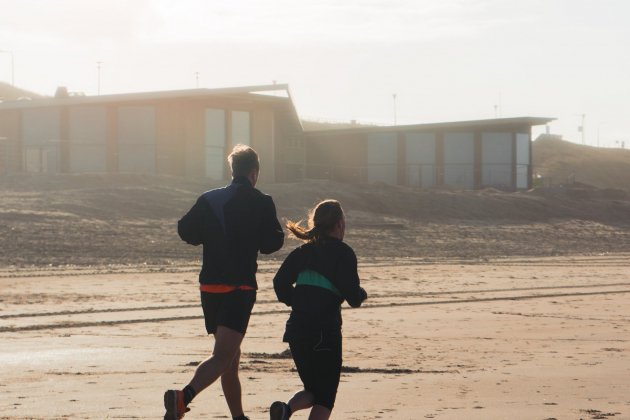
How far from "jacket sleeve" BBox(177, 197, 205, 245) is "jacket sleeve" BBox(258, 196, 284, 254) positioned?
375mm

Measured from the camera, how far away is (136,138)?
167ft

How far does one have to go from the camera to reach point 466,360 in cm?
1153

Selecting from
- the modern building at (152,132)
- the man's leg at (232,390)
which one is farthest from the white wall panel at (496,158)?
the man's leg at (232,390)

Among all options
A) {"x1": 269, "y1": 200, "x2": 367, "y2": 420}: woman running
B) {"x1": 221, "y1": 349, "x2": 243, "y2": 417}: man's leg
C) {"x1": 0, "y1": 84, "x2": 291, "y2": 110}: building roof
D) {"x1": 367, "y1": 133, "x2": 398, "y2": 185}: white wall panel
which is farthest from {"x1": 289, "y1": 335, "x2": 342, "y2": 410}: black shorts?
{"x1": 367, "y1": 133, "x2": 398, "y2": 185}: white wall panel

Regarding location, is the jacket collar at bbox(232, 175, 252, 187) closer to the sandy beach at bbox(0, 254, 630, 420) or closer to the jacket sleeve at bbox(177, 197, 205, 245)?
the jacket sleeve at bbox(177, 197, 205, 245)

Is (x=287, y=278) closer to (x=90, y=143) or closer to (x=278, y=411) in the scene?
(x=278, y=411)

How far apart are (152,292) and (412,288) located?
15.0ft

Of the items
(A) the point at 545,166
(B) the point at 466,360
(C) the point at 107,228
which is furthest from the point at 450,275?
(A) the point at 545,166

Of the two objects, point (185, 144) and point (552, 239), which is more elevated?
point (185, 144)

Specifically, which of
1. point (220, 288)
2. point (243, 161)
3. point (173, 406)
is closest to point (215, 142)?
point (243, 161)

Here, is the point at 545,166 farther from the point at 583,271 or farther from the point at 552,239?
the point at 583,271

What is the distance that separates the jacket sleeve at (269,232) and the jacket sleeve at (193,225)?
0.38 metres

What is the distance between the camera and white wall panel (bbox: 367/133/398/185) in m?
62.1

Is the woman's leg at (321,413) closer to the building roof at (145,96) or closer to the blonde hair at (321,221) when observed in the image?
the blonde hair at (321,221)
